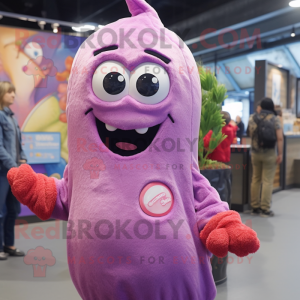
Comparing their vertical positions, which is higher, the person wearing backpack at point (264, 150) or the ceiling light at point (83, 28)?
the ceiling light at point (83, 28)

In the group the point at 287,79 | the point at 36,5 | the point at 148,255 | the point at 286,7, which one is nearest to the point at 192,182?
the point at 148,255

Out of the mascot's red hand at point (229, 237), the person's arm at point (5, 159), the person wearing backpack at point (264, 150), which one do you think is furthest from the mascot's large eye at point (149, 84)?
the person wearing backpack at point (264, 150)

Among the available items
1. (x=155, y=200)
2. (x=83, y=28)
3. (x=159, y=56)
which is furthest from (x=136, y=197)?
(x=83, y=28)

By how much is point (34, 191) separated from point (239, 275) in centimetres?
216

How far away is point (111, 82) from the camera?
1.09 metres

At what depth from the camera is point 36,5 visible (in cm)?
575

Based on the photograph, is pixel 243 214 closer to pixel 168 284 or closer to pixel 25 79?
pixel 25 79

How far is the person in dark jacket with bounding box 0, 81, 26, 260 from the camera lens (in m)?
3.05

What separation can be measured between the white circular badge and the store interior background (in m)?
0.97

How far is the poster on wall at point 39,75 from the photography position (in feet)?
14.0

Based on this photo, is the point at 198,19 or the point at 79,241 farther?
the point at 198,19

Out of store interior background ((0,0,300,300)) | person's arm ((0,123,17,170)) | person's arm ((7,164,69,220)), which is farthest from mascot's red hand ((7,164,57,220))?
person's arm ((0,123,17,170))

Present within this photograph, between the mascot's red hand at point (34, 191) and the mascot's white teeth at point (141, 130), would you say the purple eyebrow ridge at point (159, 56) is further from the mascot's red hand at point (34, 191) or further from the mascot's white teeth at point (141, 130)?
the mascot's red hand at point (34, 191)

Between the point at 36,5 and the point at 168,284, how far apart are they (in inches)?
224
